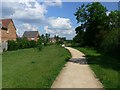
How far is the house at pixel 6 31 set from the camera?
53200 mm

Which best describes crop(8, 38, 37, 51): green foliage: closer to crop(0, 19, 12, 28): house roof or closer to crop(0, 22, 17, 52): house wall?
crop(0, 22, 17, 52): house wall

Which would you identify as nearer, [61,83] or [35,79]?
[61,83]

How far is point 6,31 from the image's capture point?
56844 mm

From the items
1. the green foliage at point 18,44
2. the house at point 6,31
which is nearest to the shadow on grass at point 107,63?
the house at point 6,31

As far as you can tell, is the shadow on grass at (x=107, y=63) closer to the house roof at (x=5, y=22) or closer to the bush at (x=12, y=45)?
the bush at (x=12, y=45)

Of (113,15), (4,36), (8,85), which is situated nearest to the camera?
(8,85)

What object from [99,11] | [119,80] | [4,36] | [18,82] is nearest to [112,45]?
[119,80]

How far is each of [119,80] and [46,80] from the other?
3.65 meters

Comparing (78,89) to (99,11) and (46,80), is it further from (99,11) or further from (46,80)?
(99,11)

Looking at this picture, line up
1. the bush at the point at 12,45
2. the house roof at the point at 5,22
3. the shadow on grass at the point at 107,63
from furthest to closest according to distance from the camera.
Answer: the house roof at the point at 5,22 → the bush at the point at 12,45 → the shadow on grass at the point at 107,63

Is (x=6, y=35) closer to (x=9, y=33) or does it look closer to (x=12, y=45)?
(x=9, y=33)

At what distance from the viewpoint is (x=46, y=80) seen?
1361 centimetres

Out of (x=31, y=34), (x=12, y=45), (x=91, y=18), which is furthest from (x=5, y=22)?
(x=31, y=34)

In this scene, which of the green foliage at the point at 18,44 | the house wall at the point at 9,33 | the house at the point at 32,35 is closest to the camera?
the green foliage at the point at 18,44
